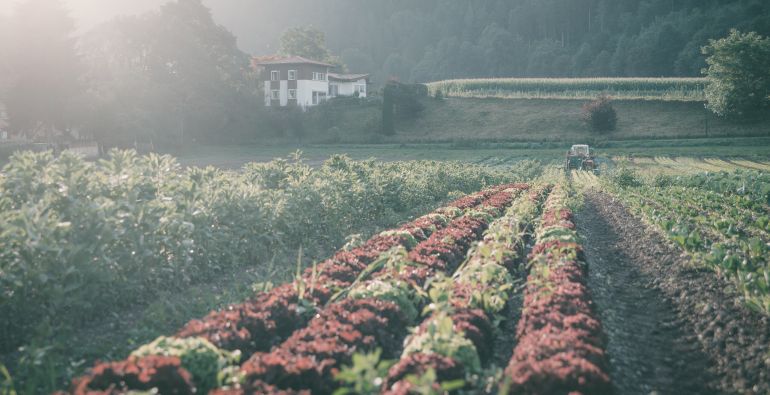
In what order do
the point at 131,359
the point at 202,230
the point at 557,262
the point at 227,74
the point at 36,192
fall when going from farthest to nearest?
the point at 227,74 < the point at 202,230 < the point at 557,262 < the point at 36,192 < the point at 131,359

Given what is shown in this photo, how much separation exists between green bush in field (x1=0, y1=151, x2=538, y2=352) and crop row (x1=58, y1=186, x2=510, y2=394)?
6.05 ft

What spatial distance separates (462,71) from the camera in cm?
11862

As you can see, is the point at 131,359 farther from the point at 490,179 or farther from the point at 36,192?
the point at 490,179

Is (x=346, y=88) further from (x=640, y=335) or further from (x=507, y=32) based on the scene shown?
(x=640, y=335)

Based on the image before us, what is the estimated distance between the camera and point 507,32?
4651 inches

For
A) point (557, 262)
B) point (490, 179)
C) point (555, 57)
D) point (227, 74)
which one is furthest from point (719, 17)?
point (557, 262)

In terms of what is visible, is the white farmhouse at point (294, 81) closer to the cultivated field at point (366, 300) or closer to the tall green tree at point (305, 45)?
the tall green tree at point (305, 45)

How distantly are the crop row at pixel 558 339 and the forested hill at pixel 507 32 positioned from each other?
9486 centimetres

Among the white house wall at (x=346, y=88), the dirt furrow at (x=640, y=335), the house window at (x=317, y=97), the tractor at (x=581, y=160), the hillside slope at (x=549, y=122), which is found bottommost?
the dirt furrow at (x=640, y=335)

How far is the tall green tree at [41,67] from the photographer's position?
42062 mm

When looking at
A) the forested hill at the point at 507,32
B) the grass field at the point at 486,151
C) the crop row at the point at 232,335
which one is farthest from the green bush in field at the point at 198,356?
the forested hill at the point at 507,32

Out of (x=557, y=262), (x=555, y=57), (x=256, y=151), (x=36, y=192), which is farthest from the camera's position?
(x=555, y=57)

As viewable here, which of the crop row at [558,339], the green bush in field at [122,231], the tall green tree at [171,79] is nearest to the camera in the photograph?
the crop row at [558,339]

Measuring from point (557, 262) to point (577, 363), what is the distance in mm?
3708
